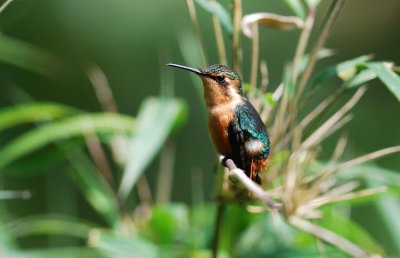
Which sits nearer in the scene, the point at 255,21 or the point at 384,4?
the point at 255,21

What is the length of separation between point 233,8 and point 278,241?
2.40 feet

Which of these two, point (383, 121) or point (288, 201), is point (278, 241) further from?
point (383, 121)

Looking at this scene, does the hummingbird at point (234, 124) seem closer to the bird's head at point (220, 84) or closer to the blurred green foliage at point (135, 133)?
the bird's head at point (220, 84)

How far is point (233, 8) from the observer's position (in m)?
1.39

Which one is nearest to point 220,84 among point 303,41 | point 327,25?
point 327,25

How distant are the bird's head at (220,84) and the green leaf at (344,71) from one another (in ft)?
1.13

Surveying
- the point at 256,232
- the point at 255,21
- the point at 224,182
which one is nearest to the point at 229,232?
the point at 256,232

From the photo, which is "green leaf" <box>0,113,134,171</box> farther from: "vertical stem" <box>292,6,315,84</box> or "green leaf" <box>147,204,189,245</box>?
"vertical stem" <box>292,6,315,84</box>

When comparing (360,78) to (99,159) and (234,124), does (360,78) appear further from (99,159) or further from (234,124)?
(99,159)

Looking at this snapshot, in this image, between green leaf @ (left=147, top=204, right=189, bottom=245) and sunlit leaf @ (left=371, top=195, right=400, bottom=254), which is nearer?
green leaf @ (left=147, top=204, right=189, bottom=245)

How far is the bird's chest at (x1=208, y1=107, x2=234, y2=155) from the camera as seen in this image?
39.0 inches

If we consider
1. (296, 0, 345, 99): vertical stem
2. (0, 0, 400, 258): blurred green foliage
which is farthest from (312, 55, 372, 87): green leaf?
(296, 0, 345, 99): vertical stem

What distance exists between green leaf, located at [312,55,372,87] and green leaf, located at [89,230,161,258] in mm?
569

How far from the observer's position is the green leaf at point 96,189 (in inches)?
84.7
